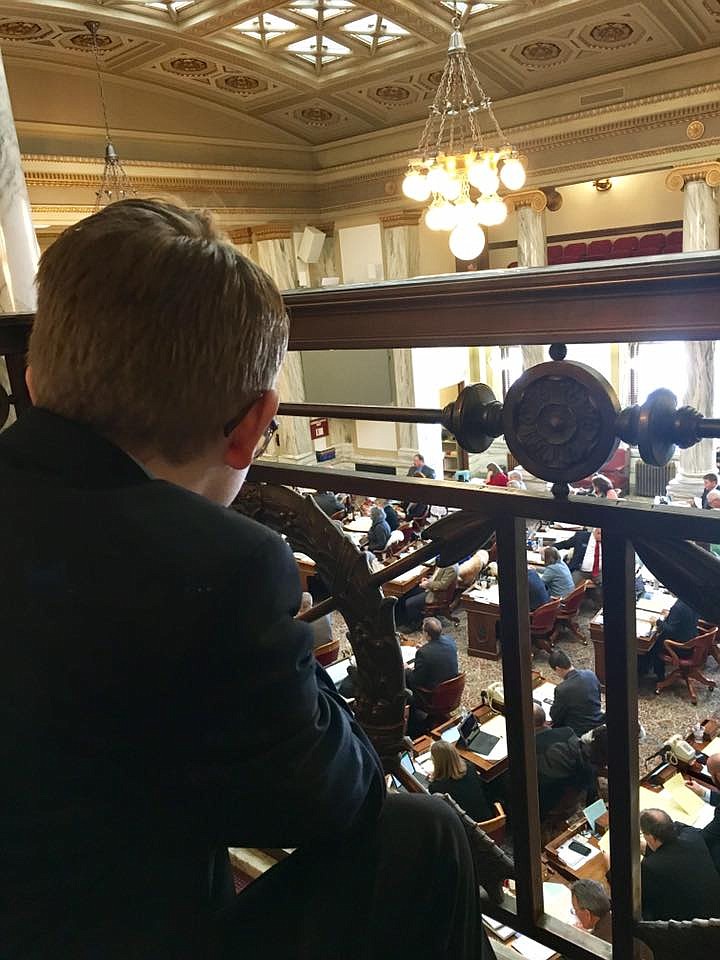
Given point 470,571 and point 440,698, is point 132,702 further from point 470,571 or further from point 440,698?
point 470,571

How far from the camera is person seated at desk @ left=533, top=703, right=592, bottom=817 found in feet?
15.5

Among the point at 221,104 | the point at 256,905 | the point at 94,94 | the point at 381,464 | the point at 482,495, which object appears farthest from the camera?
the point at 381,464

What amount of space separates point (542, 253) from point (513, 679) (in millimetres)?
11703

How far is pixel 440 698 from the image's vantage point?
586 centimetres

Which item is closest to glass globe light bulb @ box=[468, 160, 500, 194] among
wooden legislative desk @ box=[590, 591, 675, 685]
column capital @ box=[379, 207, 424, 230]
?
wooden legislative desk @ box=[590, 591, 675, 685]

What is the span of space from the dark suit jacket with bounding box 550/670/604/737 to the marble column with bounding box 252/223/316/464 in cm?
845

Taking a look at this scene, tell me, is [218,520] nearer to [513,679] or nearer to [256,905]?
[256,905]

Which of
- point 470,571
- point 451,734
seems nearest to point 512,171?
point 470,571

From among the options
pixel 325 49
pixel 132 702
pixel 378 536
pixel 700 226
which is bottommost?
pixel 378 536

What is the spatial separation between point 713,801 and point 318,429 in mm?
11614

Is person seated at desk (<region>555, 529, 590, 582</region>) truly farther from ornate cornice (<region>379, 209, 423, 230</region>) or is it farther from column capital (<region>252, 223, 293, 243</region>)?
column capital (<region>252, 223, 293, 243</region>)

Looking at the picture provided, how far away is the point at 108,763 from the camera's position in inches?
29.1

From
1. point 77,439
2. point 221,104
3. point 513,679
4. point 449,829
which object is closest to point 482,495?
point 513,679

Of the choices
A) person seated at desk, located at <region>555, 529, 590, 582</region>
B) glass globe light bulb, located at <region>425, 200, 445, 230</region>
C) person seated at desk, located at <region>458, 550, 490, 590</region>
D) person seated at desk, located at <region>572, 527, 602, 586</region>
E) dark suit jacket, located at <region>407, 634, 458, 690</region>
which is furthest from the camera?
person seated at desk, located at <region>555, 529, 590, 582</region>
